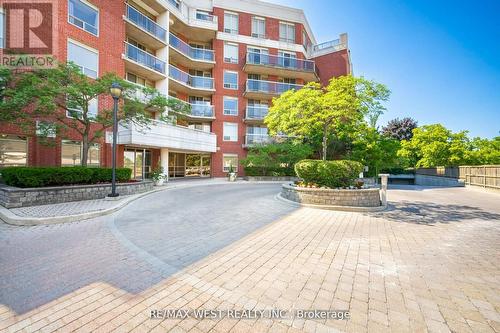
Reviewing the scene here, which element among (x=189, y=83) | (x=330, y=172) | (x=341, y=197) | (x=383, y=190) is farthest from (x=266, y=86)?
(x=341, y=197)

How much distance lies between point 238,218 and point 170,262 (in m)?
3.40

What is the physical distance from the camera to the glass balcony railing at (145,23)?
58.7 ft

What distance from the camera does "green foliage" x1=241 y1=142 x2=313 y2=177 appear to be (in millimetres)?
22047

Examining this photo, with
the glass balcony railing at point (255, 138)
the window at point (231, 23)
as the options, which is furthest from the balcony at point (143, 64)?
the glass balcony railing at point (255, 138)

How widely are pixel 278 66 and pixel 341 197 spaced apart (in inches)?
822

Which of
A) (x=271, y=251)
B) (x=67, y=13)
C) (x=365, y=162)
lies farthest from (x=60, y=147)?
(x=365, y=162)

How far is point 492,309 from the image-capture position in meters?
2.76

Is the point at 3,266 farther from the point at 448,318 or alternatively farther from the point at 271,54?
the point at 271,54

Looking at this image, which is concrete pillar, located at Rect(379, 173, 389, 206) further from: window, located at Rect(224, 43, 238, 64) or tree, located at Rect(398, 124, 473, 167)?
tree, located at Rect(398, 124, 473, 167)

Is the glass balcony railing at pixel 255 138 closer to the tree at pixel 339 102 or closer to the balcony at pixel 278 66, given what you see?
the balcony at pixel 278 66

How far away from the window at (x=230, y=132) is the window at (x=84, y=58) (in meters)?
13.1

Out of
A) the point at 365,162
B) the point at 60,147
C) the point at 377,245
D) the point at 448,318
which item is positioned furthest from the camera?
the point at 365,162

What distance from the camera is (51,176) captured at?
29.5 ft

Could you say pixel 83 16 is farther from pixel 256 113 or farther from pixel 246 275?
pixel 246 275
